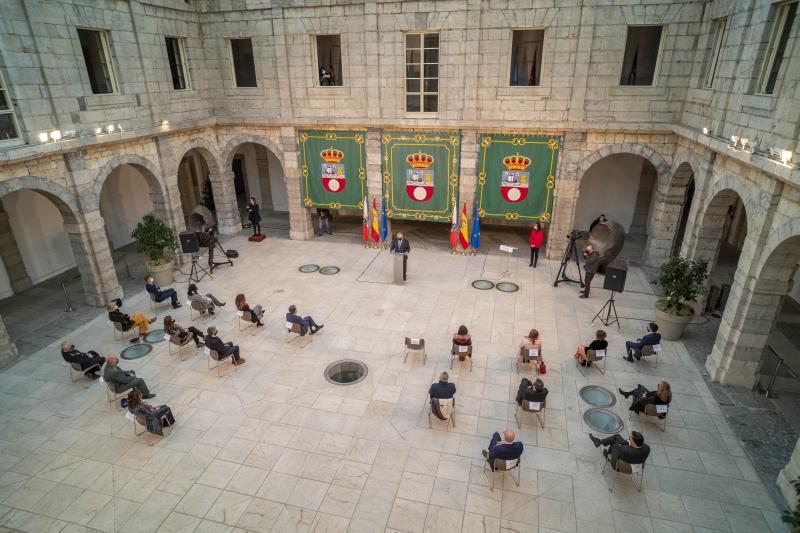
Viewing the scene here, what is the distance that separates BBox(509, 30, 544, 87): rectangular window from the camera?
17500mm

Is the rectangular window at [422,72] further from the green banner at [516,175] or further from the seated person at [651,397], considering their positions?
the seated person at [651,397]

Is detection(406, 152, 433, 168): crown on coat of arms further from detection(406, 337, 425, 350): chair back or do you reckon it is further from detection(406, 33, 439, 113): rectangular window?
detection(406, 337, 425, 350): chair back

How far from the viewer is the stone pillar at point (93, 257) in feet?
46.4

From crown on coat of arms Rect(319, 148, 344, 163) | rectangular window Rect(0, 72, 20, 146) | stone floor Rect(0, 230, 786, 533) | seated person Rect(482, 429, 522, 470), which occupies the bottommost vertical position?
stone floor Rect(0, 230, 786, 533)

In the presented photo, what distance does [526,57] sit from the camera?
1783 centimetres

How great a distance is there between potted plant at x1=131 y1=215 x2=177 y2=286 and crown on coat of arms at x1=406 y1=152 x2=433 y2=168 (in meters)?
8.80

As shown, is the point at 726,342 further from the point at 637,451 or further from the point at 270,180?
the point at 270,180

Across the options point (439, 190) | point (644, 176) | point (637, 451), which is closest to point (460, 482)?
point (637, 451)

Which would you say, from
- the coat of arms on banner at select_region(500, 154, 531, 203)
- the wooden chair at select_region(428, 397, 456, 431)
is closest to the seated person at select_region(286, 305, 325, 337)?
the wooden chair at select_region(428, 397, 456, 431)

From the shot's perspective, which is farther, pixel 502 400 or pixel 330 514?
pixel 502 400

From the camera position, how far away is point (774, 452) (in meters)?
9.08

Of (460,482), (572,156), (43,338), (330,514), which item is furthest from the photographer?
(572,156)

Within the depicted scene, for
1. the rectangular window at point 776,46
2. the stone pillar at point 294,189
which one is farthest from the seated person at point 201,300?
the rectangular window at point 776,46

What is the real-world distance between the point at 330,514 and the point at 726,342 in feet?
30.4
